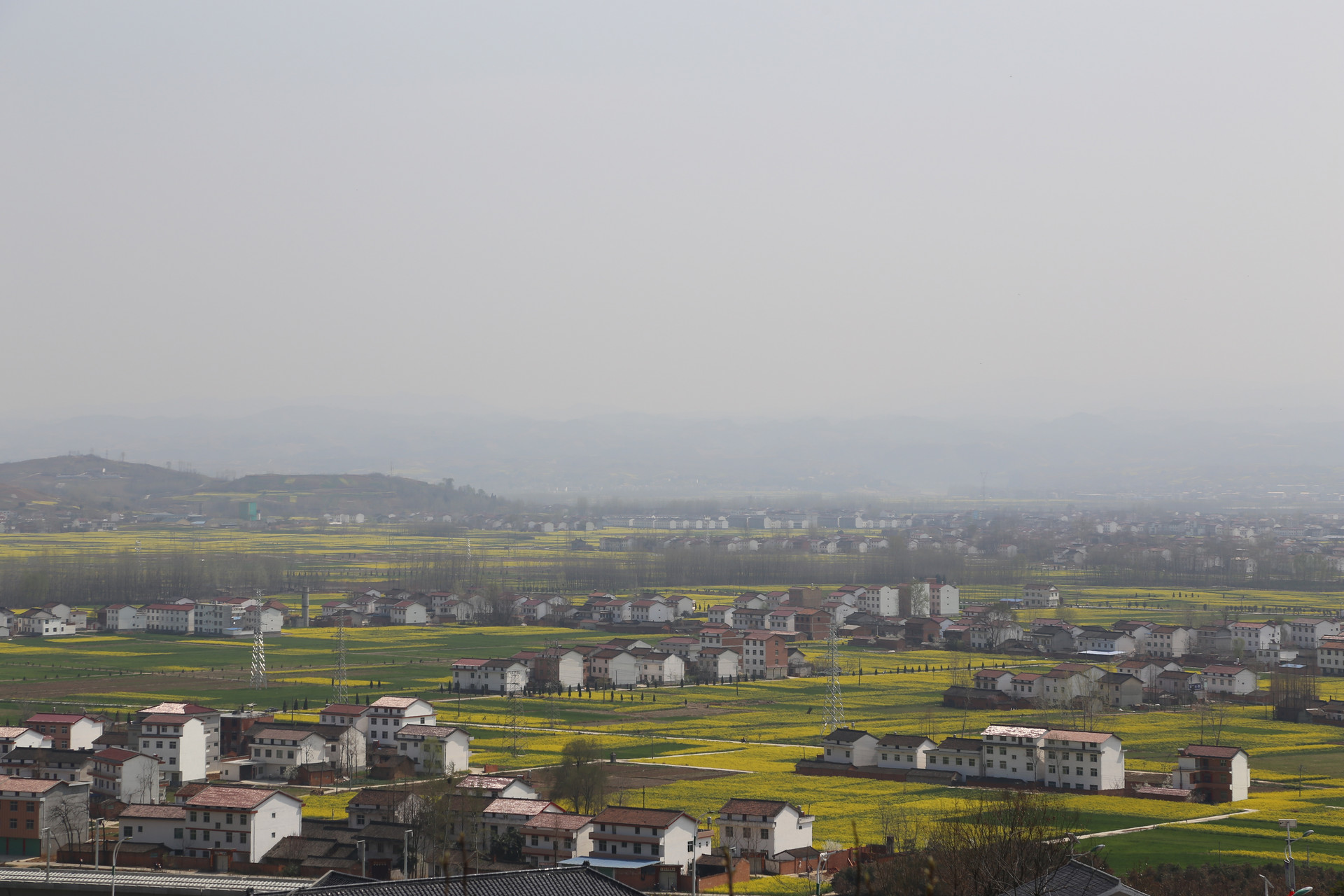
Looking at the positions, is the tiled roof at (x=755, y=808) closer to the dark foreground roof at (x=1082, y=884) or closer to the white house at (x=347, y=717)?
the dark foreground roof at (x=1082, y=884)

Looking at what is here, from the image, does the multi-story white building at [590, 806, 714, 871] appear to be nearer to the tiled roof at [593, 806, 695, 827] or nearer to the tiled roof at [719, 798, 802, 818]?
the tiled roof at [593, 806, 695, 827]

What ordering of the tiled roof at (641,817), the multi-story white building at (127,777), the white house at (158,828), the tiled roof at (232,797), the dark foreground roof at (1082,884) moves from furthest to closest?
the multi-story white building at (127,777), the white house at (158,828), the tiled roof at (232,797), the tiled roof at (641,817), the dark foreground roof at (1082,884)

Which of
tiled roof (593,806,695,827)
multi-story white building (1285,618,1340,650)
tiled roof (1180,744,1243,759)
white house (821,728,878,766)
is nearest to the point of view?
tiled roof (593,806,695,827)

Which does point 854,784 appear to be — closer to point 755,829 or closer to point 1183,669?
point 755,829

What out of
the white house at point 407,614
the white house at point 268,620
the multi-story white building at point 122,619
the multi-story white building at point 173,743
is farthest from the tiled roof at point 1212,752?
the multi-story white building at point 122,619

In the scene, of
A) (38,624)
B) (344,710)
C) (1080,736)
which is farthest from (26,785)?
(38,624)

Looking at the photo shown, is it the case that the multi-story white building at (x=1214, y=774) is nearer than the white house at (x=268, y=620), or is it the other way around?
the multi-story white building at (x=1214, y=774)

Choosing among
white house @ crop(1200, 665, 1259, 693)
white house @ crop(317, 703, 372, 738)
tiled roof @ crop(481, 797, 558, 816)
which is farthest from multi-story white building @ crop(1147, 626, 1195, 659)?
tiled roof @ crop(481, 797, 558, 816)
